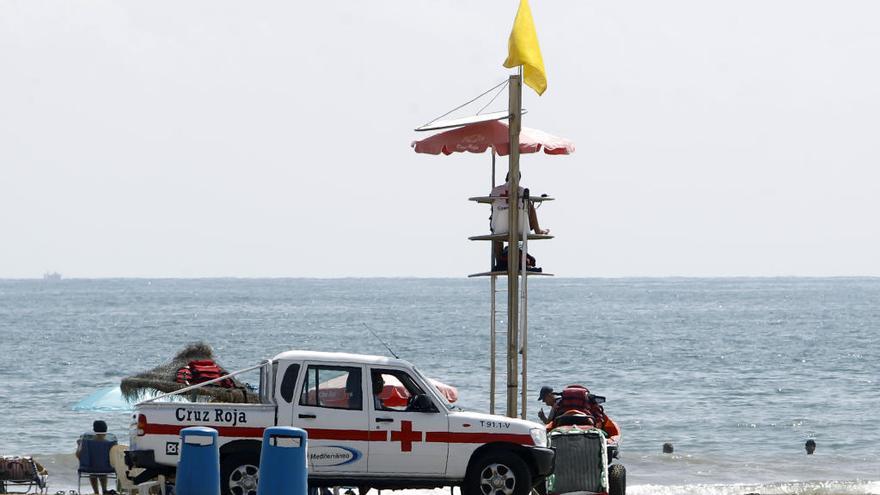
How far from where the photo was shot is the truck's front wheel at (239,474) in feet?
45.9

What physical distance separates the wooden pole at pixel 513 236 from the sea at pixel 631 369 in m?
6.24

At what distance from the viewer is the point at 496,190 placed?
17047mm

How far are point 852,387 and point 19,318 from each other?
87007mm

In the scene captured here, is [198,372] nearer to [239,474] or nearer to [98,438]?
[239,474]

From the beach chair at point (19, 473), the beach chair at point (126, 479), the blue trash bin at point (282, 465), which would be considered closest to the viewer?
the blue trash bin at point (282, 465)

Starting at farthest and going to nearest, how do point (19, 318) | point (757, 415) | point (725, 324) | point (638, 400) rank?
1. point (19, 318)
2. point (725, 324)
3. point (638, 400)
4. point (757, 415)

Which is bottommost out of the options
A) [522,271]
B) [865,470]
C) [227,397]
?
[865,470]

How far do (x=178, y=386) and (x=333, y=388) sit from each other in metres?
3.41

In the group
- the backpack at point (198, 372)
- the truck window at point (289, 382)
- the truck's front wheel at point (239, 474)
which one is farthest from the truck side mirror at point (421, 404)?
the backpack at point (198, 372)

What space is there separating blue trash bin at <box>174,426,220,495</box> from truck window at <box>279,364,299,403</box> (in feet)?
7.28

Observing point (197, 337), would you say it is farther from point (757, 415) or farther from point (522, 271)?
point (522, 271)

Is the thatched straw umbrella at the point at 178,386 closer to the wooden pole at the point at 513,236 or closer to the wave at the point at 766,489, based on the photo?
the wooden pole at the point at 513,236

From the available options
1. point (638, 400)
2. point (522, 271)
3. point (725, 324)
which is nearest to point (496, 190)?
point (522, 271)

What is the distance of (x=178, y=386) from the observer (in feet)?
57.1
